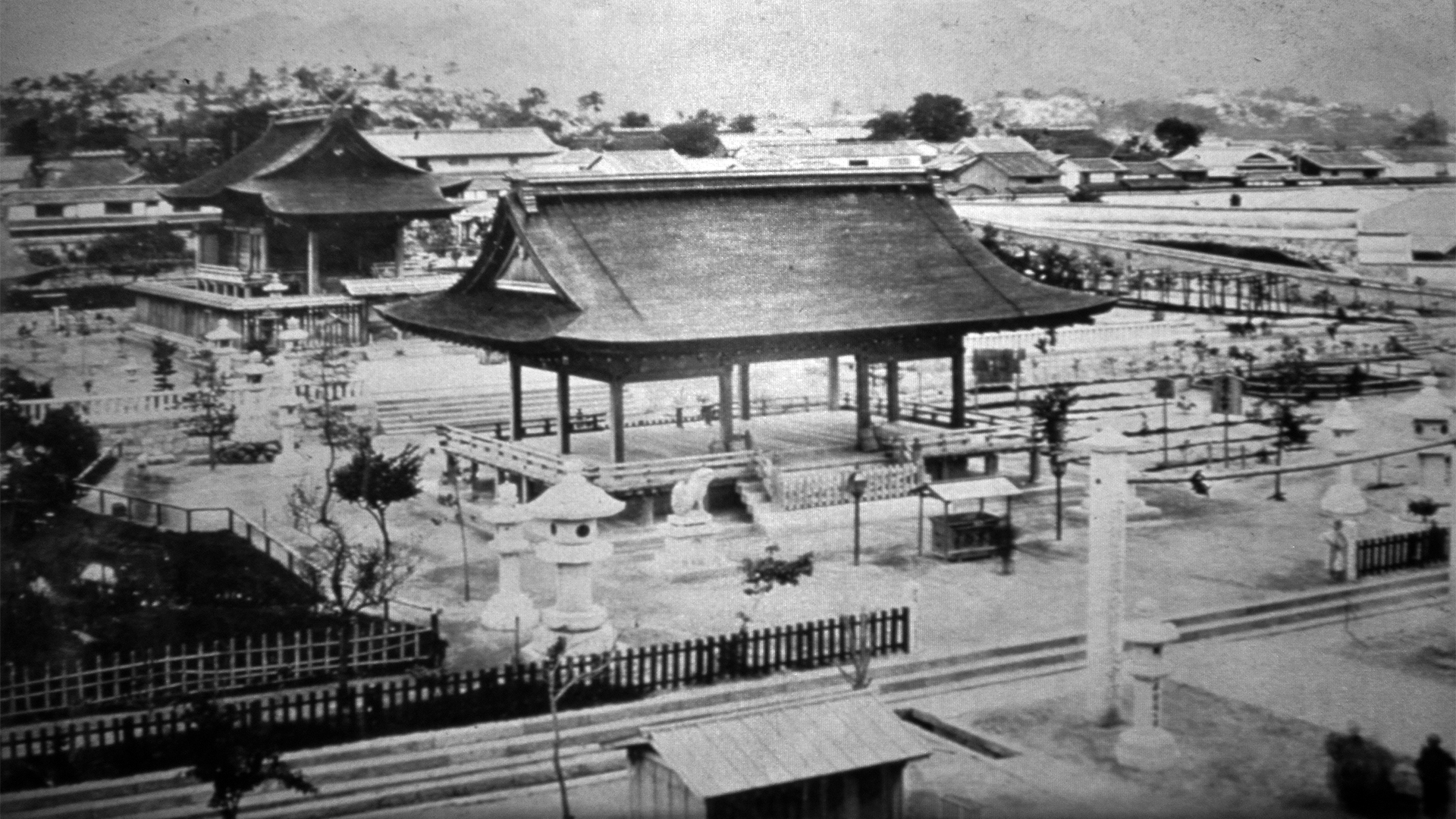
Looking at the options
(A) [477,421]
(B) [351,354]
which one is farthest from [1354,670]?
(B) [351,354]

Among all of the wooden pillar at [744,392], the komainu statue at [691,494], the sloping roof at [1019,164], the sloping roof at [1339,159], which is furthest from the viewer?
the sloping roof at [1019,164]

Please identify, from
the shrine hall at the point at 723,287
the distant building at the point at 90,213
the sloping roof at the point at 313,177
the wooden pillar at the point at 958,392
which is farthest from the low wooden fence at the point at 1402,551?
the sloping roof at the point at 313,177

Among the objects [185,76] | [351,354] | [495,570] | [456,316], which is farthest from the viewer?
[351,354]

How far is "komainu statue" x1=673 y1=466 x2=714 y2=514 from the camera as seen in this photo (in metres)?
16.8

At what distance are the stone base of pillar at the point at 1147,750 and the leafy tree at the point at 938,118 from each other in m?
13.6

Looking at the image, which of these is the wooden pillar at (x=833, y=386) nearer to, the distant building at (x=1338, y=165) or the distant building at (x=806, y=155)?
the distant building at (x=806, y=155)

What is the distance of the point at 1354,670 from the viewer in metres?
13.4

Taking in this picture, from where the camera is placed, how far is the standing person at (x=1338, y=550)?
15883 mm

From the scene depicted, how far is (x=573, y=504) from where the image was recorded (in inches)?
525

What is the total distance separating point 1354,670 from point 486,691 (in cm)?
794

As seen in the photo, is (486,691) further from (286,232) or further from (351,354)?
(286,232)

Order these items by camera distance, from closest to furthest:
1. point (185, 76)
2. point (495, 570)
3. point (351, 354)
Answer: point (185, 76), point (495, 570), point (351, 354)

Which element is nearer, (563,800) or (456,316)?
(563,800)

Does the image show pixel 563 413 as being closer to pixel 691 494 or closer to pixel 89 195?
pixel 691 494
